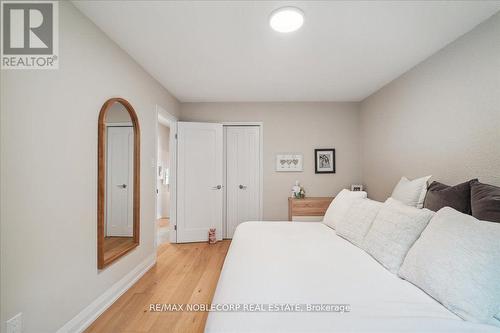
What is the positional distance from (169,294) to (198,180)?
1.86 metres

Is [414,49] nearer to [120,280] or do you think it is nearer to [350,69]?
[350,69]

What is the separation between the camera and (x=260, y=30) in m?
1.78

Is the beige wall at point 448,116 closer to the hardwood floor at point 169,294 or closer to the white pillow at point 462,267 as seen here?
the white pillow at point 462,267

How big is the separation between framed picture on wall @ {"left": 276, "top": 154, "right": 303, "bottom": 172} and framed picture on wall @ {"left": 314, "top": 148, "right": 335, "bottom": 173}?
0.30m

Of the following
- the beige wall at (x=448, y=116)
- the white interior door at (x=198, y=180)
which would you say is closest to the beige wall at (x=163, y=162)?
the white interior door at (x=198, y=180)

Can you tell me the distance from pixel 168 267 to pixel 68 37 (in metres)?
2.52

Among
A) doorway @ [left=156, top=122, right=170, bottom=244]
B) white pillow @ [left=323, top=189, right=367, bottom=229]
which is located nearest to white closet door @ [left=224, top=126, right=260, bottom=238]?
white pillow @ [left=323, top=189, right=367, bottom=229]

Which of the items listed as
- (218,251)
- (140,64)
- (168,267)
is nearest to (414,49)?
(140,64)

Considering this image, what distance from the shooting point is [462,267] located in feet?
3.04

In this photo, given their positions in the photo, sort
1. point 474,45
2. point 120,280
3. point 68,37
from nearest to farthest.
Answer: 1. point 68,37
2. point 474,45
3. point 120,280

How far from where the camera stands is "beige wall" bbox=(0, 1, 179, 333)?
1.15 m

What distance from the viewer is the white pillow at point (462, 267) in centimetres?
86

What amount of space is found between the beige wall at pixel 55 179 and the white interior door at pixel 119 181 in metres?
0.19

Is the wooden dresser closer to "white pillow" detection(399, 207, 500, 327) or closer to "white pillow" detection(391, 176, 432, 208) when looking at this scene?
"white pillow" detection(391, 176, 432, 208)
